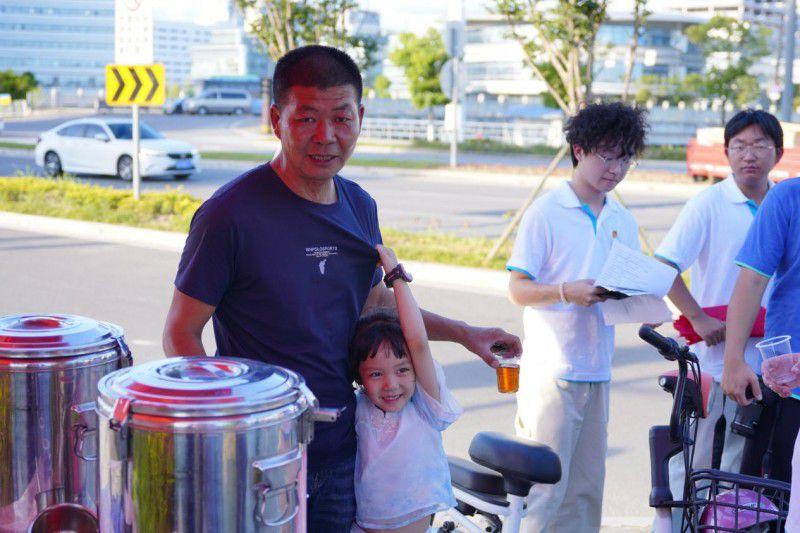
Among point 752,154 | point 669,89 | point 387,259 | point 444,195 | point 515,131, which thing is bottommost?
point 444,195

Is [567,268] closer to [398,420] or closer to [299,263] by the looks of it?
[398,420]

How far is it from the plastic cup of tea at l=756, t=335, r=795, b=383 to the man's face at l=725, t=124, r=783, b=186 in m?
1.58

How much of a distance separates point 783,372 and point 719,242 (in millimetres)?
1575

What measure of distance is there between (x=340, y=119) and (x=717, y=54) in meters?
53.6

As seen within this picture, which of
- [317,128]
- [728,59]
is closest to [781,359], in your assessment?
[317,128]

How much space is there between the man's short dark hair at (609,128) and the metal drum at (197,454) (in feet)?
7.21

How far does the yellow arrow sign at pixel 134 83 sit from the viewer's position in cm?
1473

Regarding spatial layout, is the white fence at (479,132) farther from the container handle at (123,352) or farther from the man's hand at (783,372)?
the container handle at (123,352)

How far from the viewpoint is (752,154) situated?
4.34m

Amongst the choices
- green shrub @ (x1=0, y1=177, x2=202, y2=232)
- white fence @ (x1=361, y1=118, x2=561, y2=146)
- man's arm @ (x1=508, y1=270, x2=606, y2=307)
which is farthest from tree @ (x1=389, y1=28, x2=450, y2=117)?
man's arm @ (x1=508, y1=270, x2=606, y2=307)

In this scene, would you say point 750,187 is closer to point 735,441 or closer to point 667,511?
point 735,441

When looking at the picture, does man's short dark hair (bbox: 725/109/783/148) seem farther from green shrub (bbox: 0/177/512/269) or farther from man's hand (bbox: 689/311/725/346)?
green shrub (bbox: 0/177/512/269)

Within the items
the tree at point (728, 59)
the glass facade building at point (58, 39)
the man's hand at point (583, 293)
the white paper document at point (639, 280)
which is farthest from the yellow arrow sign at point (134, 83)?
the glass facade building at point (58, 39)

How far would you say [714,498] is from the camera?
8.50ft
